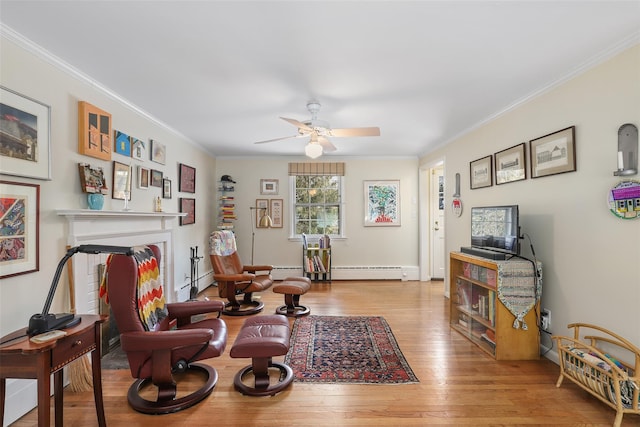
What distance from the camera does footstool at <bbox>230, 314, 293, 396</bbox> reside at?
2.11 metres

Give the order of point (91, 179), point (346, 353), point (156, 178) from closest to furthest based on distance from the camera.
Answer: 1. point (91, 179)
2. point (346, 353)
3. point (156, 178)

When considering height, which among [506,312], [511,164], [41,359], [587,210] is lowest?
[506,312]

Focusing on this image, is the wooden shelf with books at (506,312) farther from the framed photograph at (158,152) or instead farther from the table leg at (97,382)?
the framed photograph at (158,152)

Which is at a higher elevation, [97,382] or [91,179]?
[91,179]

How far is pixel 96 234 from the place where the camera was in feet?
8.18

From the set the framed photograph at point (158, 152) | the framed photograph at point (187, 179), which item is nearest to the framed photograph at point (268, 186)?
the framed photograph at point (187, 179)

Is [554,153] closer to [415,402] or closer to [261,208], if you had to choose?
[415,402]

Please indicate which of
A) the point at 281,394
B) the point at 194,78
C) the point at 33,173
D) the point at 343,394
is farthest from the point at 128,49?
the point at 343,394

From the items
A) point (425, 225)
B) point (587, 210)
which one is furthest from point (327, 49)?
point (425, 225)

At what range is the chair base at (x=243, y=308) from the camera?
3817 millimetres

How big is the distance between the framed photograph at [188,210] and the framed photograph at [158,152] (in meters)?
0.71

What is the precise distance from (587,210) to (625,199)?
31 centimetres

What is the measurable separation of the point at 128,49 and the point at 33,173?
1051mm

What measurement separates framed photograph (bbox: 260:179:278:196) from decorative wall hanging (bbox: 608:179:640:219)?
4685 millimetres
